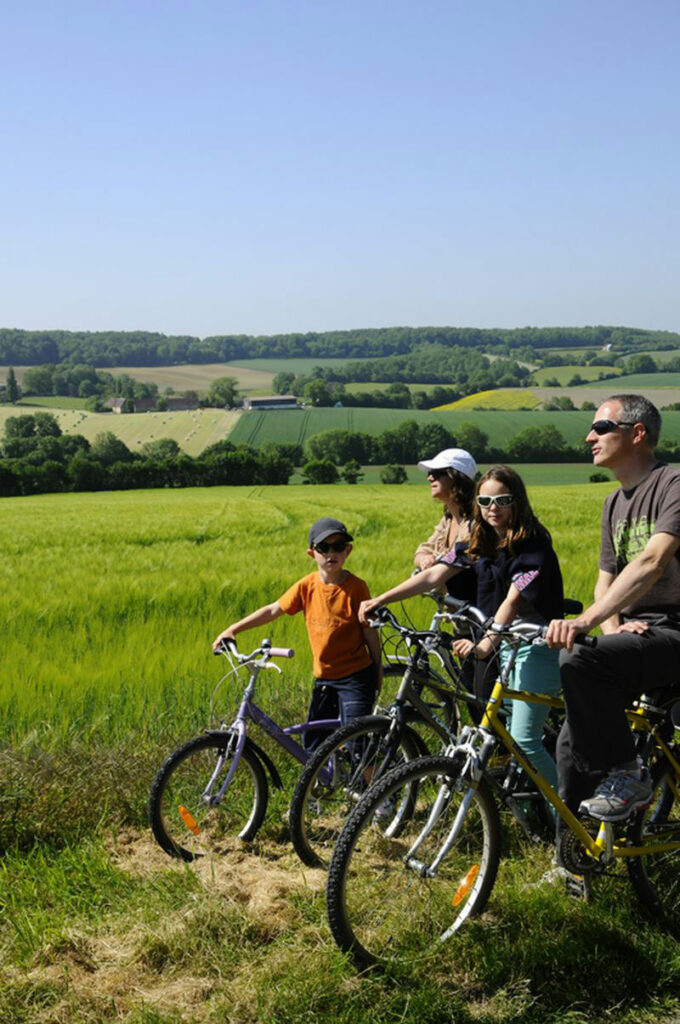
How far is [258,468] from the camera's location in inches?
2525

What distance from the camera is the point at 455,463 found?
17.6 ft

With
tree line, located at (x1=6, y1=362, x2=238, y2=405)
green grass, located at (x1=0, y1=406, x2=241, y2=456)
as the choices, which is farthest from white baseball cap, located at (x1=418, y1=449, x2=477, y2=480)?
tree line, located at (x1=6, y1=362, x2=238, y2=405)

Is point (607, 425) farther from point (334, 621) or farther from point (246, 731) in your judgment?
point (246, 731)

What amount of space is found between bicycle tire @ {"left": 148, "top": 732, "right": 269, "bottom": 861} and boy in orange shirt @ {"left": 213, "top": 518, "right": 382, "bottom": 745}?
0.54 metres

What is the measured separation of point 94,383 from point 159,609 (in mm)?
148719

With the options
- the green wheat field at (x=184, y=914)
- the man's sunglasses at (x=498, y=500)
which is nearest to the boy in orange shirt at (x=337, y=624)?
the man's sunglasses at (x=498, y=500)

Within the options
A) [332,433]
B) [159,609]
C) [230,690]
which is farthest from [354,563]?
[332,433]

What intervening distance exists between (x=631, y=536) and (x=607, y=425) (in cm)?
54

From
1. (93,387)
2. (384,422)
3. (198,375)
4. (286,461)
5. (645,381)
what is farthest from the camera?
(198,375)

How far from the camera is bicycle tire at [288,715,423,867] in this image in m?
4.23

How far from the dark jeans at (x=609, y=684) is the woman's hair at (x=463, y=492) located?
5.50ft

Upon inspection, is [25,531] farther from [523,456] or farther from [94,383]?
[94,383]

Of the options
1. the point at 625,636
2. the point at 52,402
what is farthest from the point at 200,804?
the point at 52,402

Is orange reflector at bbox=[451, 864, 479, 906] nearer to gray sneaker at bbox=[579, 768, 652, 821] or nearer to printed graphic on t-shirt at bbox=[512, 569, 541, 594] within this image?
gray sneaker at bbox=[579, 768, 652, 821]
